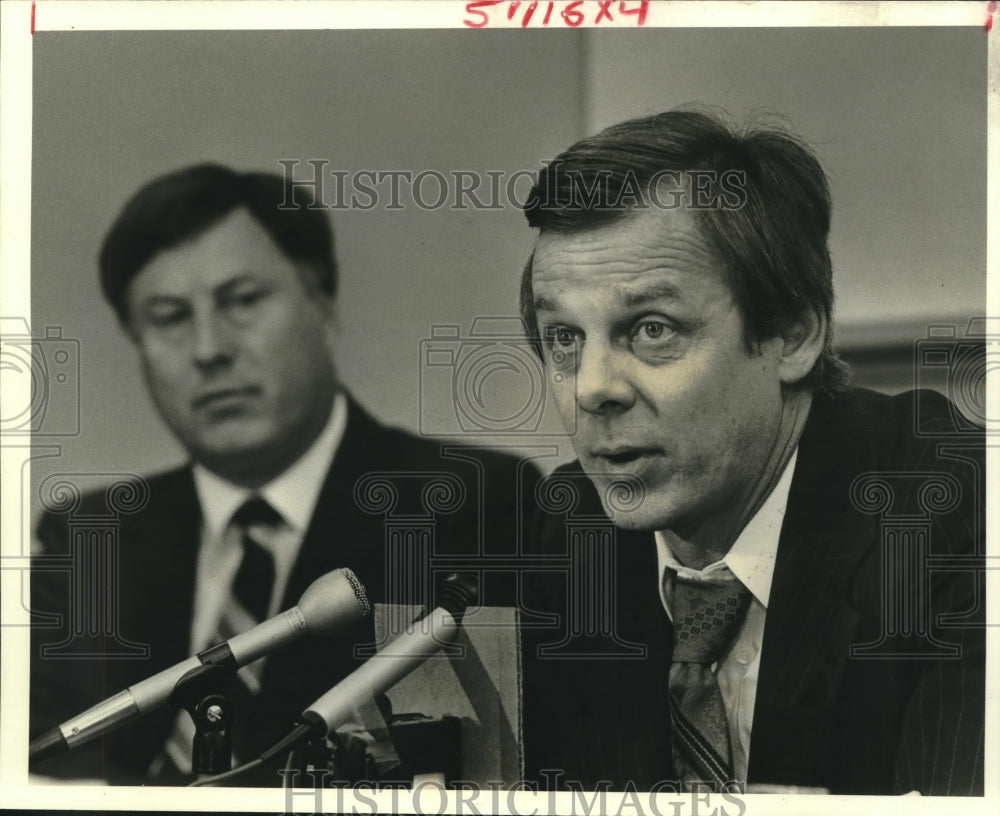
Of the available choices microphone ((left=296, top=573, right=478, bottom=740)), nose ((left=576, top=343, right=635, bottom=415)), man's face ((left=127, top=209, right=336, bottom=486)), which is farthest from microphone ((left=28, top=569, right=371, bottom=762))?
nose ((left=576, top=343, right=635, bottom=415))

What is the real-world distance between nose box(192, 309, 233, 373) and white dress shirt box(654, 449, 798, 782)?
1232 millimetres

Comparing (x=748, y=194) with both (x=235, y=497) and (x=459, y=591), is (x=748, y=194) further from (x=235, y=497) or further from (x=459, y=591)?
(x=235, y=497)

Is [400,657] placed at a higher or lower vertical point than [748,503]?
lower

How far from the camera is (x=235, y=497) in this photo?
313 cm

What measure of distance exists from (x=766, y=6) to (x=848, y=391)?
102 cm

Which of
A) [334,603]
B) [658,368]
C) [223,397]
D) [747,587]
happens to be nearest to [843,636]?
[747,587]

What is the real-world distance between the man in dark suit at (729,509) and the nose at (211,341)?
802 millimetres

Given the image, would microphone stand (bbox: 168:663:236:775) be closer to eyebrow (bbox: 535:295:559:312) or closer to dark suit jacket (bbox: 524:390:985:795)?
dark suit jacket (bbox: 524:390:985:795)

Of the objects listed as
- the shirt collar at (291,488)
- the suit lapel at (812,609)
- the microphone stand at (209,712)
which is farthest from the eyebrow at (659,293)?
the microphone stand at (209,712)

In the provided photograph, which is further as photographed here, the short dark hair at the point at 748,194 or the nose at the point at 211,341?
the nose at the point at 211,341

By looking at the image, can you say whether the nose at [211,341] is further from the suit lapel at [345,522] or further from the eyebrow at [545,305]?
the eyebrow at [545,305]

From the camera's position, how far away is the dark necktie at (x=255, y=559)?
3.09 metres

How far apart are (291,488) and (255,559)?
0.21m

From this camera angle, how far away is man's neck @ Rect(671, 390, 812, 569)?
3.01m
